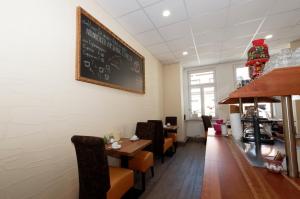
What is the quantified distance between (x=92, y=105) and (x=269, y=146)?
2.17 m

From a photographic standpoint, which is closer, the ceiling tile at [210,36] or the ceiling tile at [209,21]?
the ceiling tile at [209,21]

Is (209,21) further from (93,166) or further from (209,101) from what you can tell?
(209,101)

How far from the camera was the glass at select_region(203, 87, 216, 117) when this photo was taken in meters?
5.80

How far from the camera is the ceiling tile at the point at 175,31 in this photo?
305cm

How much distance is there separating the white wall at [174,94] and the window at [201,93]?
97 cm

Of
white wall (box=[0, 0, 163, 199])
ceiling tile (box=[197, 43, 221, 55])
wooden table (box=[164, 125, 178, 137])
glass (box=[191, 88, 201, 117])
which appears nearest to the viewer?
white wall (box=[0, 0, 163, 199])

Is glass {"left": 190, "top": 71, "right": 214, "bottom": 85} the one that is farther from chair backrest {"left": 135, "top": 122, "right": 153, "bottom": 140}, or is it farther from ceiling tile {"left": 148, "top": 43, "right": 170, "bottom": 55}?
chair backrest {"left": 135, "top": 122, "right": 153, "bottom": 140}

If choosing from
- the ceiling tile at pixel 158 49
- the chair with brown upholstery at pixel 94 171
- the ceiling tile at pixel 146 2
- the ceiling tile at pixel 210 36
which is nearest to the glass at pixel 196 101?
the ceiling tile at pixel 158 49

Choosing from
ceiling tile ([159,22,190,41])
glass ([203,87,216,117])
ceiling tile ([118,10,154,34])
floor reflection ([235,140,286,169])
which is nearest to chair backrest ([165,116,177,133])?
glass ([203,87,216,117])

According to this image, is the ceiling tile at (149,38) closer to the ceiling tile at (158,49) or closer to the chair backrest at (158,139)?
the ceiling tile at (158,49)

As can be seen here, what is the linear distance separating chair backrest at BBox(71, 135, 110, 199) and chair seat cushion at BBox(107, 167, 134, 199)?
118mm

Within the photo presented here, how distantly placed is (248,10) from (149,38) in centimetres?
198

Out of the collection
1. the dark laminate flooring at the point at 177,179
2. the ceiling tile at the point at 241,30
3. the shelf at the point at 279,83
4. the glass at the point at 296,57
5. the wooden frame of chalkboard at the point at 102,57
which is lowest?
the dark laminate flooring at the point at 177,179

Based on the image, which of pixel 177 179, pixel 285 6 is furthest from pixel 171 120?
pixel 285 6
